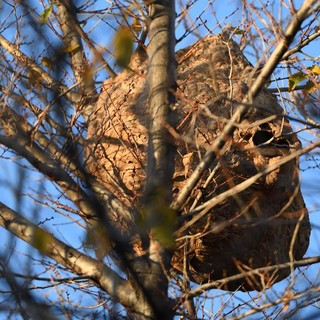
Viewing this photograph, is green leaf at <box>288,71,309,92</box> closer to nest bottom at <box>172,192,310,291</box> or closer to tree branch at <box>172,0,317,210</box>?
nest bottom at <box>172,192,310,291</box>

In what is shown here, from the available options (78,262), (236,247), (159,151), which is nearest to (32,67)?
(159,151)

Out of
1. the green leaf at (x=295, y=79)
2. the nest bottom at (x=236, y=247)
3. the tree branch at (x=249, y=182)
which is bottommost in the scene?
the tree branch at (x=249, y=182)

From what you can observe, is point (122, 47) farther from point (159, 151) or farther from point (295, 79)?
point (295, 79)

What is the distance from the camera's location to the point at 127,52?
3.26m

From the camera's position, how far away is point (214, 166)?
5.14m

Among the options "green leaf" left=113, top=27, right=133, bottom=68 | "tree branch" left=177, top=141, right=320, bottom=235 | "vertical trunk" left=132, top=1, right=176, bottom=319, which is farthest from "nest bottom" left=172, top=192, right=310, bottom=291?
"green leaf" left=113, top=27, right=133, bottom=68

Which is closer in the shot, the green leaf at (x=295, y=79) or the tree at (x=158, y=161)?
the tree at (x=158, y=161)

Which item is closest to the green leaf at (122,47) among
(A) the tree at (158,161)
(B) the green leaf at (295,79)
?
(A) the tree at (158,161)

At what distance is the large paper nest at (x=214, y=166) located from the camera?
5.06m

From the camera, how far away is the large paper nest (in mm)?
5059

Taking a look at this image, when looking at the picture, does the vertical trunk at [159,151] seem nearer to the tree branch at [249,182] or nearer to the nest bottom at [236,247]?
the tree branch at [249,182]

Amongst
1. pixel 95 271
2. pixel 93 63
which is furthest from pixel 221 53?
pixel 93 63

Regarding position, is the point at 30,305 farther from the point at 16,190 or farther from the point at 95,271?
the point at 95,271

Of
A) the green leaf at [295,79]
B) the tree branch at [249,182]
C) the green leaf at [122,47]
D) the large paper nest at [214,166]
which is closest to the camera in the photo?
the green leaf at [122,47]
